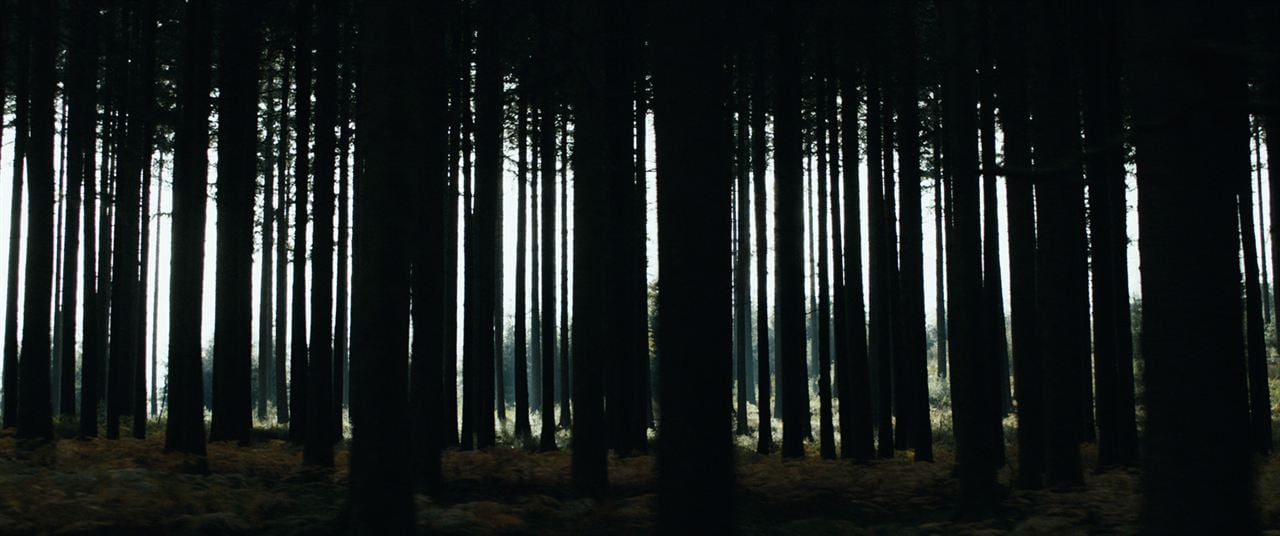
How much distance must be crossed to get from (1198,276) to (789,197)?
8.93 m


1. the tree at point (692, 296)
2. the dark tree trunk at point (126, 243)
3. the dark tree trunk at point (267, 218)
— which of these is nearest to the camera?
the tree at point (692, 296)

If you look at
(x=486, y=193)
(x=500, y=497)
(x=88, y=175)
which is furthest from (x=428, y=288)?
(x=88, y=175)

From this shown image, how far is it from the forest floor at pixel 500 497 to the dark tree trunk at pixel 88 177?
2.33 meters

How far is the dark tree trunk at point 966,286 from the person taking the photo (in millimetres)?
9242

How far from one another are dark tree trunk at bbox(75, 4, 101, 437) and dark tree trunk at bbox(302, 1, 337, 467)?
5.54 metres

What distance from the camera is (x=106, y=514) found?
7.73m

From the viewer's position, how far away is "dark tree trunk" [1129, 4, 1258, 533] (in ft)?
16.2

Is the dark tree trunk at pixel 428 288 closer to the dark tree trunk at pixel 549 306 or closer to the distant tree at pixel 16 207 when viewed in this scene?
the dark tree trunk at pixel 549 306

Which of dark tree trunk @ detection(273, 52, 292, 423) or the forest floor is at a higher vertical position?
dark tree trunk @ detection(273, 52, 292, 423)

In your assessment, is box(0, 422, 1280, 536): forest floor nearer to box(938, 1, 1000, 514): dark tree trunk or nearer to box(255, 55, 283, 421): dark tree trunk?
box(938, 1, 1000, 514): dark tree trunk

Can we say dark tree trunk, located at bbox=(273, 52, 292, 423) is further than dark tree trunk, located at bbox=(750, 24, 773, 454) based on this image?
Yes

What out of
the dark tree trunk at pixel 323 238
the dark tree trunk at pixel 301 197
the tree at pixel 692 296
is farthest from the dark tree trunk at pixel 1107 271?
the dark tree trunk at pixel 301 197

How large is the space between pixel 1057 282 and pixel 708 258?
595cm

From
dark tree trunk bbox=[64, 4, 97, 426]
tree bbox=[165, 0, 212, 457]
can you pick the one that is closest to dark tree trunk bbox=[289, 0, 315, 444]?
tree bbox=[165, 0, 212, 457]
